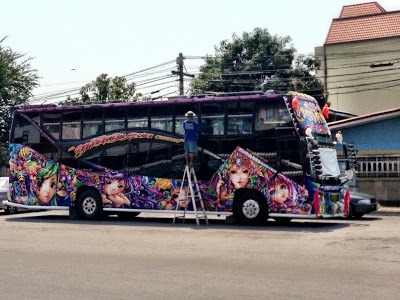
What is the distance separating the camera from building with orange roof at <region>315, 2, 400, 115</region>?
1893 inches

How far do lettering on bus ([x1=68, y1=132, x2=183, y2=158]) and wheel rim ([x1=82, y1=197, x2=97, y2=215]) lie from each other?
129 cm

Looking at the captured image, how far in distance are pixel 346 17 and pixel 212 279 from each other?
43.9m

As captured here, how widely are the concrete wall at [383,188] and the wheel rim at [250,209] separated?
9.62 m

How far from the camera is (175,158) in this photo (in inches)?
753

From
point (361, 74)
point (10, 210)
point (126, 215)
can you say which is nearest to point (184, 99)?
point (126, 215)

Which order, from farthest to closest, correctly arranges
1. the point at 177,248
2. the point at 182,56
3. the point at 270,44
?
the point at 270,44 → the point at 182,56 → the point at 177,248

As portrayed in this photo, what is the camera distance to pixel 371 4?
5194 centimetres

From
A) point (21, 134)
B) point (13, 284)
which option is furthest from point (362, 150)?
point (13, 284)

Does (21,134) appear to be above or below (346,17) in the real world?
below

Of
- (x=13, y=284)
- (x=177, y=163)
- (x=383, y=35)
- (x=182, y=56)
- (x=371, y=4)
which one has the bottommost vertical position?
(x=13, y=284)

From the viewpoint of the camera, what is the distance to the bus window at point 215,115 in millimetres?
18609

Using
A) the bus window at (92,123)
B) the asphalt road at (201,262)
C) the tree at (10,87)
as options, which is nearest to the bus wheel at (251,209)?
the asphalt road at (201,262)

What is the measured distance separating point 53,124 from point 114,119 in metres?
2.12

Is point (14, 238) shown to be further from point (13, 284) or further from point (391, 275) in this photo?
point (391, 275)
